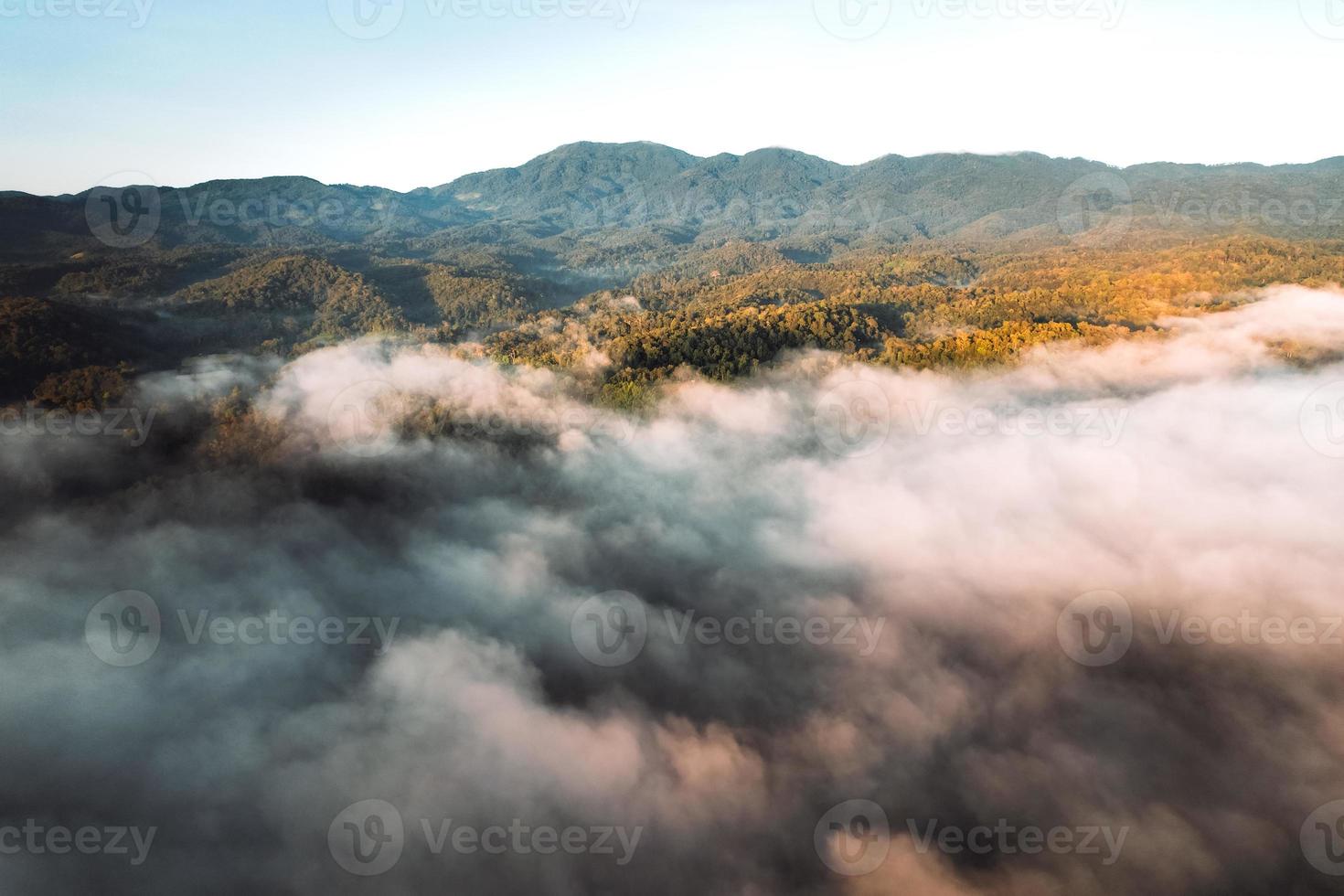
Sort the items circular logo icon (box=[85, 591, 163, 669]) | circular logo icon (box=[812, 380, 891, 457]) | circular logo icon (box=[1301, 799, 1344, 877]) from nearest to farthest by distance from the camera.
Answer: circular logo icon (box=[1301, 799, 1344, 877]) → circular logo icon (box=[85, 591, 163, 669]) → circular logo icon (box=[812, 380, 891, 457])

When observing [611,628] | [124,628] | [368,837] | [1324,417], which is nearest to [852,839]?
[611,628]

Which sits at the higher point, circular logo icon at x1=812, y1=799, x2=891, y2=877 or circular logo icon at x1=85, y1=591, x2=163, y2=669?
circular logo icon at x1=85, y1=591, x2=163, y2=669

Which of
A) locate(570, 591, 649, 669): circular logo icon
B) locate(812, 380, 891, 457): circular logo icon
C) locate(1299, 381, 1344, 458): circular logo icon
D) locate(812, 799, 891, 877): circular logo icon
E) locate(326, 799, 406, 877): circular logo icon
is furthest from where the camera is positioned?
locate(812, 380, 891, 457): circular logo icon

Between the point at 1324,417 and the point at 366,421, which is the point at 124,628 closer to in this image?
the point at 366,421

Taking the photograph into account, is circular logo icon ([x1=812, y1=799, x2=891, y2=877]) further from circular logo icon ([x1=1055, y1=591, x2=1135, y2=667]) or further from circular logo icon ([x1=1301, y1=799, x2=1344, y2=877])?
circular logo icon ([x1=1301, y1=799, x2=1344, y2=877])

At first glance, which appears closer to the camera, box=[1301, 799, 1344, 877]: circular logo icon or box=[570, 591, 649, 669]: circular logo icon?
box=[1301, 799, 1344, 877]: circular logo icon

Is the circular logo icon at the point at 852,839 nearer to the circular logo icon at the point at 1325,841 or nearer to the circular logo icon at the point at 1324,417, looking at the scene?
the circular logo icon at the point at 1325,841

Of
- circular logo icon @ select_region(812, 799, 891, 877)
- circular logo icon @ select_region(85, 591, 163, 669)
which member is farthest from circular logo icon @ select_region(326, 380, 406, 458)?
circular logo icon @ select_region(812, 799, 891, 877)
